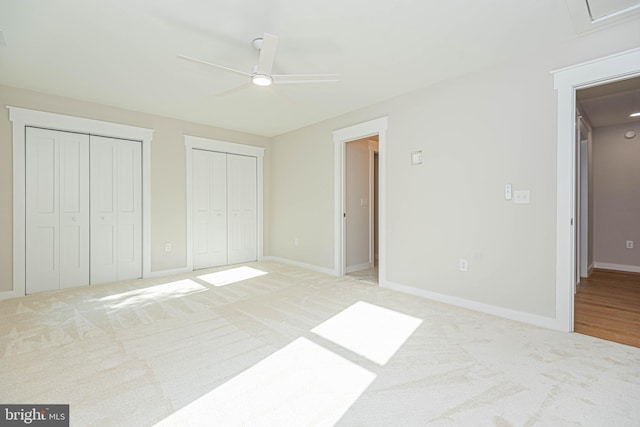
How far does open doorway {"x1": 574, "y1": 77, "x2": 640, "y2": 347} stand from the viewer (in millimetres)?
3879

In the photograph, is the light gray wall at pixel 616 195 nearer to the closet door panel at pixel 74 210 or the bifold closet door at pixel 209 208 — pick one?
the bifold closet door at pixel 209 208

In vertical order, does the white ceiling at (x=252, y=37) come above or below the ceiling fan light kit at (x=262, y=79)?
above

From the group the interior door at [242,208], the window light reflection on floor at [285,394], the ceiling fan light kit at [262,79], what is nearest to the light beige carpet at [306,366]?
the window light reflection on floor at [285,394]

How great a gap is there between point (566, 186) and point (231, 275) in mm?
4277

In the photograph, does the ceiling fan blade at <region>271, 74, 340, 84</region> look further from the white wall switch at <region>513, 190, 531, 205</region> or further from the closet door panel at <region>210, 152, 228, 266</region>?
the closet door panel at <region>210, 152, 228, 266</region>

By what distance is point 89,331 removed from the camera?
8.48 ft

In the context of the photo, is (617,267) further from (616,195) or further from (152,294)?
(152,294)

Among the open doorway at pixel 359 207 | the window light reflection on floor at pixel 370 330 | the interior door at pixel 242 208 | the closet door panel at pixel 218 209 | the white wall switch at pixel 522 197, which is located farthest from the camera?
the interior door at pixel 242 208

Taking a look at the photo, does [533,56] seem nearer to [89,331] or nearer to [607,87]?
[607,87]

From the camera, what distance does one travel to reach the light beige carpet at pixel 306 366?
5.15ft

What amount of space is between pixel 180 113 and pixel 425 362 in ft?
14.9

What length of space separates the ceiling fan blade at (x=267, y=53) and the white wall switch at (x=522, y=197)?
2516mm

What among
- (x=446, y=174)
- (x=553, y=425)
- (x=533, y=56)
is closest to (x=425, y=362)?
(x=553, y=425)

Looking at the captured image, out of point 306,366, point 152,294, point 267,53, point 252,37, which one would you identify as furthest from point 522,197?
point 152,294
